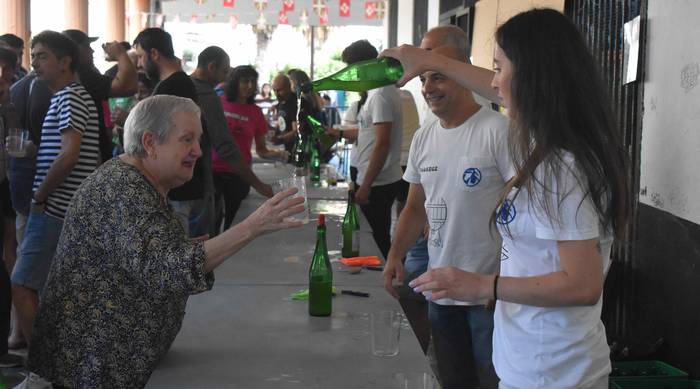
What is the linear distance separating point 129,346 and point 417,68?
104cm

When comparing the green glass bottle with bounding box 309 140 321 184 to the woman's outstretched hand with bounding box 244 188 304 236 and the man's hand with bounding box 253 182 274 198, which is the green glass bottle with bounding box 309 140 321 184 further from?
the woman's outstretched hand with bounding box 244 188 304 236

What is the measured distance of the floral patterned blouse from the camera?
1.85 metres

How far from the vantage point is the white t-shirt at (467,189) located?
233 centimetres

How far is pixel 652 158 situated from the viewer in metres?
3.04

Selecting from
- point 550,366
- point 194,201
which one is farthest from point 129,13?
point 550,366

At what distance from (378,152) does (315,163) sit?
1.26m

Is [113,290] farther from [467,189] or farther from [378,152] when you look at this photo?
[378,152]

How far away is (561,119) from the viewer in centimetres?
144

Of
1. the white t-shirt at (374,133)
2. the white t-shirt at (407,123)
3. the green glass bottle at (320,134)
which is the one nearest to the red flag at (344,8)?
the green glass bottle at (320,134)

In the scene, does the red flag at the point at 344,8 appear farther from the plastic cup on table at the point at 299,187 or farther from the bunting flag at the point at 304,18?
the plastic cup on table at the point at 299,187

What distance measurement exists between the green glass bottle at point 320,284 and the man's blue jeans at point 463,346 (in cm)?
41

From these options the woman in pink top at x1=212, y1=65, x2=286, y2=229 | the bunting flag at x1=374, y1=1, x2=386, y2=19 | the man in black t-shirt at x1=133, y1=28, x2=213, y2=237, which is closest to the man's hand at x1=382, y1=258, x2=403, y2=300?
the man in black t-shirt at x1=133, y1=28, x2=213, y2=237

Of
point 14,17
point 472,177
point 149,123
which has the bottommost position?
→ point 472,177

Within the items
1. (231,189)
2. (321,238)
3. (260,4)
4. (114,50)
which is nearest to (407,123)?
(231,189)
